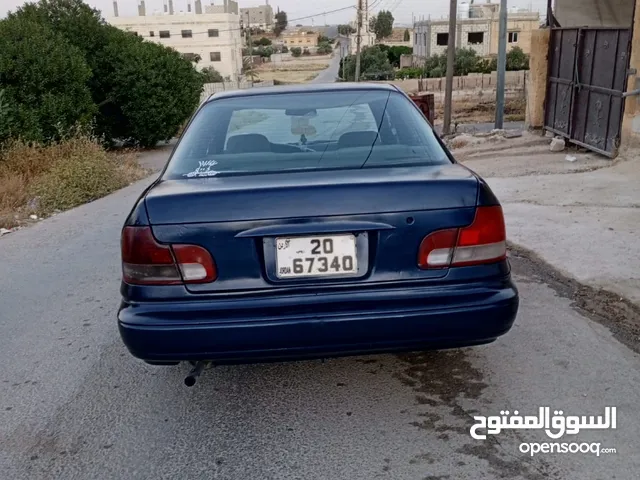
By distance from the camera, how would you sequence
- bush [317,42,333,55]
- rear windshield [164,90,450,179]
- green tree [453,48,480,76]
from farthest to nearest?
bush [317,42,333,55] → green tree [453,48,480,76] → rear windshield [164,90,450,179]

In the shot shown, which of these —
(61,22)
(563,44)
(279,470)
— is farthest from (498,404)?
(61,22)

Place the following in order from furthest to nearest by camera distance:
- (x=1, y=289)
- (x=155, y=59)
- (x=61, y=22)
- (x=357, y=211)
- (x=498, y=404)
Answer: (x=155, y=59), (x=61, y=22), (x=1, y=289), (x=498, y=404), (x=357, y=211)

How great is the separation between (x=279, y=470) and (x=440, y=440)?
0.73 m

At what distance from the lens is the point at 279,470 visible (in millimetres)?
2859

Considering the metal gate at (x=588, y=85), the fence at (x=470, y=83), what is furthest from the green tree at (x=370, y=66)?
the metal gate at (x=588, y=85)

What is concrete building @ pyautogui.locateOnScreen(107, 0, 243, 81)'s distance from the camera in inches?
2771

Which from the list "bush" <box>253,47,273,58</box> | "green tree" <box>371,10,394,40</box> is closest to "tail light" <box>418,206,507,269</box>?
"bush" <box>253,47,273,58</box>

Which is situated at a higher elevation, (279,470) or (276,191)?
(276,191)

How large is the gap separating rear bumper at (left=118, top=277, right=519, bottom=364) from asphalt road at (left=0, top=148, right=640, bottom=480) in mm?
463

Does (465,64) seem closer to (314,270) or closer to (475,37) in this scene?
(475,37)

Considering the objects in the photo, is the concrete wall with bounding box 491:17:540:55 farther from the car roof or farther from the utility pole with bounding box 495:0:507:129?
the car roof

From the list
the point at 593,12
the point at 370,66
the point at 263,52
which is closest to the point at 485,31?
the point at 370,66

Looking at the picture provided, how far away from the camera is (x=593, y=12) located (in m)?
13.2

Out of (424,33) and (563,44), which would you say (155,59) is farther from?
(424,33)
